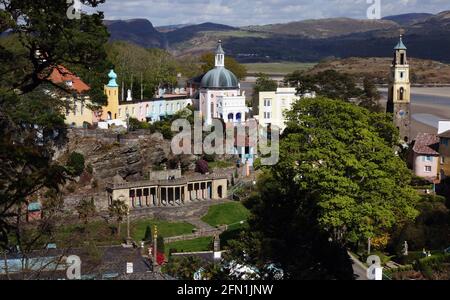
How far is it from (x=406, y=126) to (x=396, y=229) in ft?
86.7

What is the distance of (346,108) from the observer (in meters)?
36.2

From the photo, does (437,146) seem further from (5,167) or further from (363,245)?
(5,167)

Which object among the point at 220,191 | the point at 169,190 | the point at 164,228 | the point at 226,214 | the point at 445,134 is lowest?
the point at 164,228

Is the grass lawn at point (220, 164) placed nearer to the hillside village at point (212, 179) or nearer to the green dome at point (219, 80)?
the hillside village at point (212, 179)

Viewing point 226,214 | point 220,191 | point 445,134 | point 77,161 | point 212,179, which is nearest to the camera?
point 77,161

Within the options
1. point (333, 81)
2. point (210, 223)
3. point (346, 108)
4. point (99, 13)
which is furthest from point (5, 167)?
point (333, 81)

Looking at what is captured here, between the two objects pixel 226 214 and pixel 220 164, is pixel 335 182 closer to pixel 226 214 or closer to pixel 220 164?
pixel 226 214

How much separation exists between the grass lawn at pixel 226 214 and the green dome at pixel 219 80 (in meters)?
18.8

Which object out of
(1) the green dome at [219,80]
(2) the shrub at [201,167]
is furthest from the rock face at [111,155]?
(1) the green dome at [219,80]

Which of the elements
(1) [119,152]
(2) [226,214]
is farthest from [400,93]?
(1) [119,152]

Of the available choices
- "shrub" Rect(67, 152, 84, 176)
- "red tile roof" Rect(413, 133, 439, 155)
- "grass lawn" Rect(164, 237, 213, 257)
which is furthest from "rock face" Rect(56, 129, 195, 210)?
"red tile roof" Rect(413, 133, 439, 155)

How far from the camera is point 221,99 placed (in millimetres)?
66062

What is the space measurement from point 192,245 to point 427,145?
1911 cm

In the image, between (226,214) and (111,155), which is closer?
(226,214)
